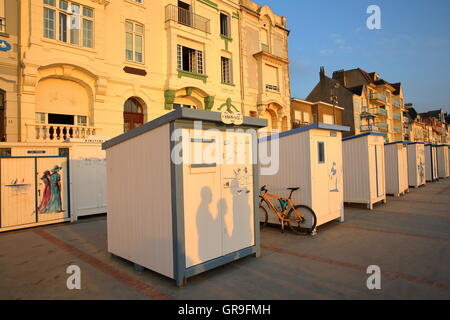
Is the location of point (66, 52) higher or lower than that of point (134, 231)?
higher

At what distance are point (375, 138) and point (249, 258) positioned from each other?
7787 mm

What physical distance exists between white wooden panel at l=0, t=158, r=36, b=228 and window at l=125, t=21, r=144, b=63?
788cm

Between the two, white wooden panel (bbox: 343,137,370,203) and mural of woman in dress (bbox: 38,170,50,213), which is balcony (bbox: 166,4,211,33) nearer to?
mural of woman in dress (bbox: 38,170,50,213)

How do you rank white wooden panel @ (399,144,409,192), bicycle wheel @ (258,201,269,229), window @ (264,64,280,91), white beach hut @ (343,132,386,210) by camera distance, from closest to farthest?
bicycle wheel @ (258,201,269,229)
white beach hut @ (343,132,386,210)
white wooden panel @ (399,144,409,192)
window @ (264,64,280,91)

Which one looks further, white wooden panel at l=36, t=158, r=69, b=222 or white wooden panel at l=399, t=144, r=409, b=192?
white wooden panel at l=399, t=144, r=409, b=192

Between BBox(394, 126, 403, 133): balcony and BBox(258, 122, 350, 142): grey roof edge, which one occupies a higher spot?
BBox(394, 126, 403, 133): balcony

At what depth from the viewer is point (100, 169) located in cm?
1027

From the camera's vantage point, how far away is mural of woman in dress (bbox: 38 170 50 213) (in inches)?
349

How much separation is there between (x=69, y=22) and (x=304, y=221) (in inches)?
496

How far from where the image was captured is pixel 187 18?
16.9 metres

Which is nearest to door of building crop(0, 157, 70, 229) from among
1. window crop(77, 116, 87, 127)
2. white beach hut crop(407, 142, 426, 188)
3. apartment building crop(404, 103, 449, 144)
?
window crop(77, 116, 87, 127)

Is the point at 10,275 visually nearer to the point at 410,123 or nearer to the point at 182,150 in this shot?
the point at 182,150

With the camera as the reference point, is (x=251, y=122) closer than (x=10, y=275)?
No
